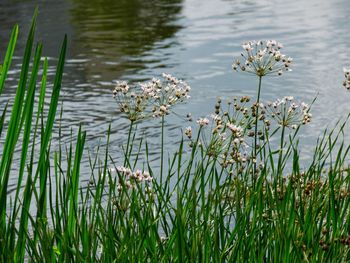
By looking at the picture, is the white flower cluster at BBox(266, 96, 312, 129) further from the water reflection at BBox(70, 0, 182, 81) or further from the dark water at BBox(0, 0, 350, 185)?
the water reflection at BBox(70, 0, 182, 81)

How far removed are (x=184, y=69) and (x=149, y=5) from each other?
22.9ft

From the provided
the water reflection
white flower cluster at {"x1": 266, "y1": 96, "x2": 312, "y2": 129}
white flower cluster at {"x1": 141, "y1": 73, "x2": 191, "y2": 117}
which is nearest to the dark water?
the water reflection

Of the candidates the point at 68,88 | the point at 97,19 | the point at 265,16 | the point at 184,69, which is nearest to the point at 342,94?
the point at 184,69

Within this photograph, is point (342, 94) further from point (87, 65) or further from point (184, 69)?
point (87, 65)

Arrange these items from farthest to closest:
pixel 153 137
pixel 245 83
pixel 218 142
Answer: pixel 245 83, pixel 153 137, pixel 218 142

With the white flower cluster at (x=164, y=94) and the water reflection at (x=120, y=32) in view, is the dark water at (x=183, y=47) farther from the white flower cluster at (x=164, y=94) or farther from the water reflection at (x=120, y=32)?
the white flower cluster at (x=164, y=94)

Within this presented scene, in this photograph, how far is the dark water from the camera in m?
A: 8.87

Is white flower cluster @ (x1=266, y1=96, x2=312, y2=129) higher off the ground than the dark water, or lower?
higher

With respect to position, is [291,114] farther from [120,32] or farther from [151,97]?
[120,32]

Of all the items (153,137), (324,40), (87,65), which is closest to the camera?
(153,137)

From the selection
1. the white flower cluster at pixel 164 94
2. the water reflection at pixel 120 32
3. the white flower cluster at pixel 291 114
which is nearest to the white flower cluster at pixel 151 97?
the white flower cluster at pixel 164 94

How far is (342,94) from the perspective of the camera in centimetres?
917

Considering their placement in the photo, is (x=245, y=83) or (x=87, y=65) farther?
(x=87, y=65)

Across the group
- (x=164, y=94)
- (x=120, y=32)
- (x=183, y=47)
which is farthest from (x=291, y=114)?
(x=120, y=32)
